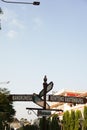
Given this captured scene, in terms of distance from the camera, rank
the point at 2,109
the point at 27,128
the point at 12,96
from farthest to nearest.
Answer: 1. the point at 27,128
2. the point at 2,109
3. the point at 12,96

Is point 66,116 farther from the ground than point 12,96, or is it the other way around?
point 66,116

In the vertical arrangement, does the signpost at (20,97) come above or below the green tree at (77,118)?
below

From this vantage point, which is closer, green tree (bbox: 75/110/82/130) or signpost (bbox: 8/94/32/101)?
signpost (bbox: 8/94/32/101)

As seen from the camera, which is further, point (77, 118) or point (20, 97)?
point (77, 118)

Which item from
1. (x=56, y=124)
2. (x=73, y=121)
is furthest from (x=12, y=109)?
(x=73, y=121)

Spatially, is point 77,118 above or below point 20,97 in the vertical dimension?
above

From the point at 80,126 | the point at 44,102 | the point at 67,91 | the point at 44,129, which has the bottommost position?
the point at 44,129

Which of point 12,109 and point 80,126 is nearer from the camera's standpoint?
point 80,126

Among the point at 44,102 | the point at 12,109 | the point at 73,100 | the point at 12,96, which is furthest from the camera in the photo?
the point at 12,109

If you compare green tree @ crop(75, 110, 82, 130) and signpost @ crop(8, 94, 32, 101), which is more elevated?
green tree @ crop(75, 110, 82, 130)

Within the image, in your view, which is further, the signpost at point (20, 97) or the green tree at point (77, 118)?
the green tree at point (77, 118)

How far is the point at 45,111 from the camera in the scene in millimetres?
9711

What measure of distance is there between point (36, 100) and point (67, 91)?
75.8 metres

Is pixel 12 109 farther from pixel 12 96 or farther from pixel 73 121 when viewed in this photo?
pixel 12 96
